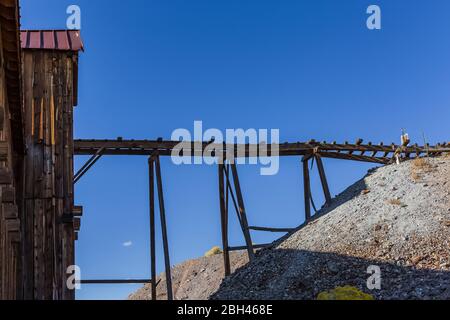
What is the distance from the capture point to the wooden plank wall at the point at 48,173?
14.5 meters

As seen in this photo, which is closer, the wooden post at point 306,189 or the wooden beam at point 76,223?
the wooden beam at point 76,223

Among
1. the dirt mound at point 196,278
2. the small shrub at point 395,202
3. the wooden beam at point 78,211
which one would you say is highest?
the wooden beam at point 78,211

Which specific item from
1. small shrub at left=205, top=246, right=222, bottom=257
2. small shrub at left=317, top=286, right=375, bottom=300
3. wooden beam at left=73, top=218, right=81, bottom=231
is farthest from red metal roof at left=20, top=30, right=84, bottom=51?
small shrub at left=205, top=246, right=222, bottom=257

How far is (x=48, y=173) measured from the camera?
1523cm

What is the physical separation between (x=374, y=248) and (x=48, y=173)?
9.67m

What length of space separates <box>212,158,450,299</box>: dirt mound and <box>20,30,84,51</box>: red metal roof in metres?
8.34

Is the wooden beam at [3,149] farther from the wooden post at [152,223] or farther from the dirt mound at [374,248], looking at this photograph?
the wooden post at [152,223]

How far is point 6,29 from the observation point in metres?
9.28

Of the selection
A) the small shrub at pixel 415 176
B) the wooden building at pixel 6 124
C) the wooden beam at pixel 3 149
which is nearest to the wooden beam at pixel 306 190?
the small shrub at pixel 415 176

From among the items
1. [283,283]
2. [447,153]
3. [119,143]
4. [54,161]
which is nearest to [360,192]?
[447,153]

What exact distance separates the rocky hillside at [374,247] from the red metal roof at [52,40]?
8.35m

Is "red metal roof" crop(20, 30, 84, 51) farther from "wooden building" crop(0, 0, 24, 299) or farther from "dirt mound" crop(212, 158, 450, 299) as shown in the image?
"dirt mound" crop(212, 158, 450, 299)

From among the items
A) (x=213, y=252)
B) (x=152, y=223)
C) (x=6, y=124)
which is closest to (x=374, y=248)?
(x=152, y=223)
